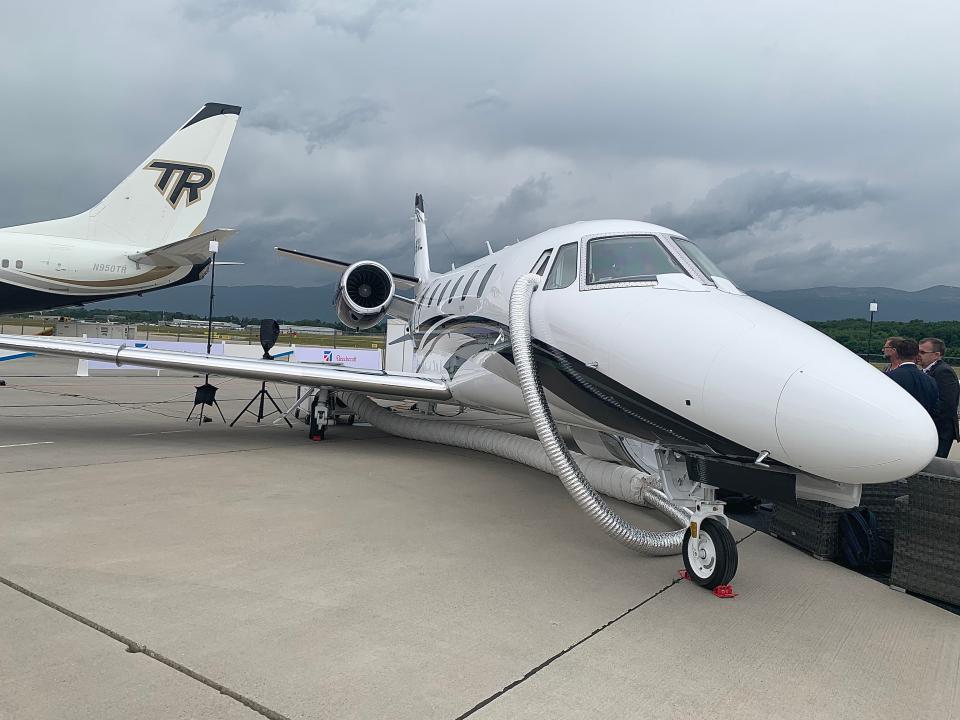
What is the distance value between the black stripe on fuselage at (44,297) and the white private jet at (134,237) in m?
0.03

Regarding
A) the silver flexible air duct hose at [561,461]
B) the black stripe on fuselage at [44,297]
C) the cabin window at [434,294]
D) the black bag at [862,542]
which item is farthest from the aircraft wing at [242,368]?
the black stripe on fuselage at [44,297]

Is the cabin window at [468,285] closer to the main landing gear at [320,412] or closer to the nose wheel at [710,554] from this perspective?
the main landing gear at [320,412]

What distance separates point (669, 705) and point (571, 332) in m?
2.78

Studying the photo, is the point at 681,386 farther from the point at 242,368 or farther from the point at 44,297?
the point at 44,297

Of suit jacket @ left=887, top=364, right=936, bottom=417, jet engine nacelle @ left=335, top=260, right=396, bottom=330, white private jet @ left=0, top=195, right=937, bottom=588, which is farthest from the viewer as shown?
jet engine nacelle @ left=335, top=260, right=396, bottom=330

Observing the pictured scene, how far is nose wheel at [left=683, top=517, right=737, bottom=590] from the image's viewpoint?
4.29 m

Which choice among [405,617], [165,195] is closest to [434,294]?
[405,617]

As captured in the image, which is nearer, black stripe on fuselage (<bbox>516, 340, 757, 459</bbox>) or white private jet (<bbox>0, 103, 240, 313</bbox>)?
black stripe on fuselage (<bbox>516, 340, 757, 459</bbox>)

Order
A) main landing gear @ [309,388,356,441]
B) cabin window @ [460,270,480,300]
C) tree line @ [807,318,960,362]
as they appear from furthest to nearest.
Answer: tree line @ [807,318,960,362], main landing gear @ [309,388,356,441], cabin window @ [460,270,480,300]

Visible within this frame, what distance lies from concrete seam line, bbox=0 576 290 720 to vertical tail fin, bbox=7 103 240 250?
19.5 m

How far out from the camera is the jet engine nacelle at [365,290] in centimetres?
1295

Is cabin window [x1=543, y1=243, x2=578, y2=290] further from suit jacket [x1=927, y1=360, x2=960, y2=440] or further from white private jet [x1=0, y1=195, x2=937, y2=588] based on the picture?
suit jacket [x1=927, y1=360, x2=960, y2=440]

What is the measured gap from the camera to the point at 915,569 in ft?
14.8

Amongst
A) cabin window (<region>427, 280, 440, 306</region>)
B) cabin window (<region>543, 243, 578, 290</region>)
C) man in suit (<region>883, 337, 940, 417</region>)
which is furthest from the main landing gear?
man in suit (<region>883, 337, 940, 417</region>)
